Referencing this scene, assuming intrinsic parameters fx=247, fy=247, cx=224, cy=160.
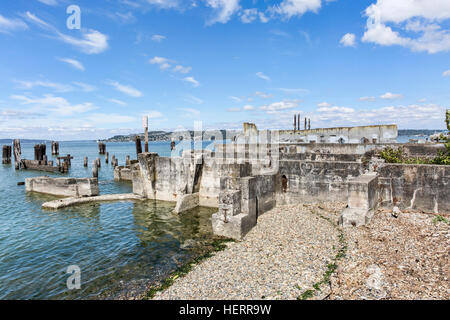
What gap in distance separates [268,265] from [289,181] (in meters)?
6.17

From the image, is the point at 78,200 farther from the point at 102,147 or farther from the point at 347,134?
the point at 102,147

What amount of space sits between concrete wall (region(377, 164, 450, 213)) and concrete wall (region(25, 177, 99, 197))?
17.6 m

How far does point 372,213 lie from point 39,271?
11193 millimetres

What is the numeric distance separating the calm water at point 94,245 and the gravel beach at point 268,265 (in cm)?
139

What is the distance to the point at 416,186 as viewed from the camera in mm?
8953

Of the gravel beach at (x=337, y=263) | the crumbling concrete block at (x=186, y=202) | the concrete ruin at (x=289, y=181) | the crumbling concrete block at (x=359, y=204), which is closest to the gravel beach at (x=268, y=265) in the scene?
the gravel beach at (x=337, y=263)

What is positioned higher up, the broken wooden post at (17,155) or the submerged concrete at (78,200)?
the broken wooden post at (17,155)

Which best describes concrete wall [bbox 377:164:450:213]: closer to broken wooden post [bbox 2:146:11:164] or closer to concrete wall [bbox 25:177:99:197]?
concrete wall [bbox 25:177:99:197]

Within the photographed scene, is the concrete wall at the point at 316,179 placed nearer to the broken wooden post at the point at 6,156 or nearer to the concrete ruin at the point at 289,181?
the concrete ruin at the point at 289,181

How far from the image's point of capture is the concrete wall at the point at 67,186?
17.8 m

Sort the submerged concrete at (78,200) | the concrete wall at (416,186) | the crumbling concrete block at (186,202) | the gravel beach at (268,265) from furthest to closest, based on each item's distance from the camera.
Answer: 1. the submerged concrete at (78,200)
2. the crumbling concrete block at (186,202)
3. the concrete wall at (416,186)
4. the gravel beach at (268,265)

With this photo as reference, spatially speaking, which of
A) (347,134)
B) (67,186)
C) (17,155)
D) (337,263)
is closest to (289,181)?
(337,263)

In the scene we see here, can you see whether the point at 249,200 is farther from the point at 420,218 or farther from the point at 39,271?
the point at 39,271
